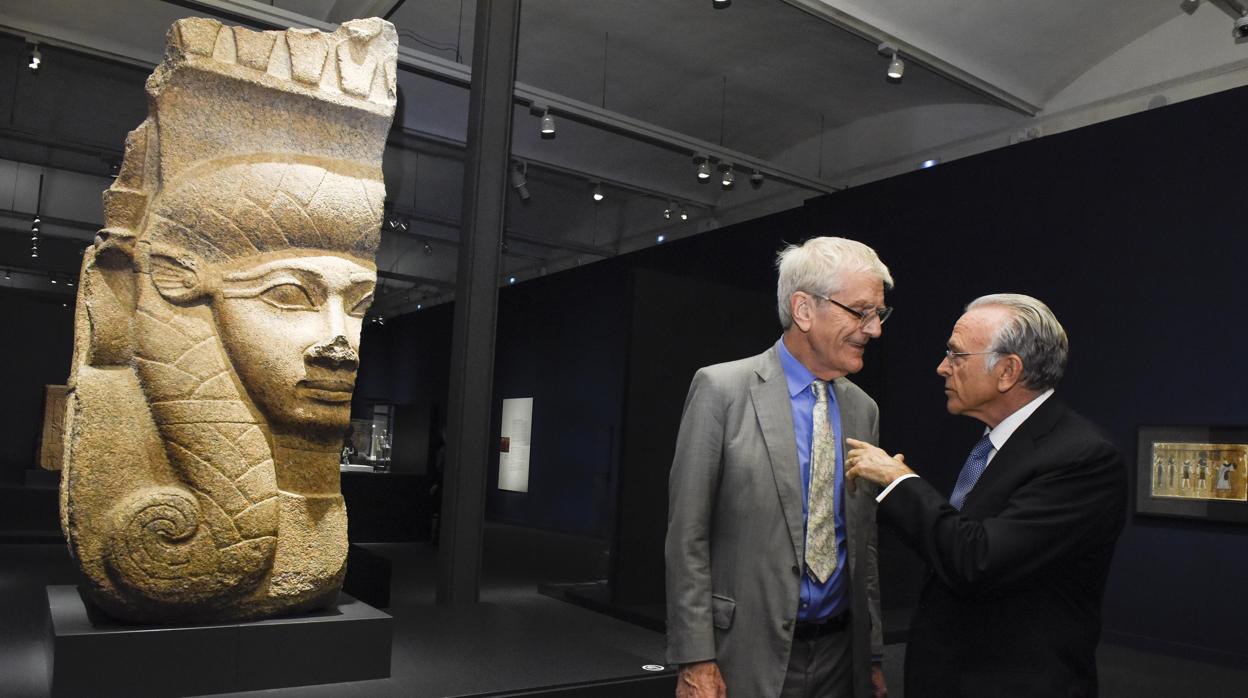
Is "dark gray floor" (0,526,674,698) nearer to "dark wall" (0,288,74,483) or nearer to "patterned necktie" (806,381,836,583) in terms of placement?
"dark wall" (0,288,74,483)

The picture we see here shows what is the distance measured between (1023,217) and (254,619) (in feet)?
21.0

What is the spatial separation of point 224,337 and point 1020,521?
2.80 meters

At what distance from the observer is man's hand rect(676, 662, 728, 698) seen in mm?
2123

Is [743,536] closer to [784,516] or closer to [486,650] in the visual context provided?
[784,516]

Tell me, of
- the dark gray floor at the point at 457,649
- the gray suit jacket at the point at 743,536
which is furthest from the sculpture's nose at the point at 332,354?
the gray suit jacket at the point at 743,536

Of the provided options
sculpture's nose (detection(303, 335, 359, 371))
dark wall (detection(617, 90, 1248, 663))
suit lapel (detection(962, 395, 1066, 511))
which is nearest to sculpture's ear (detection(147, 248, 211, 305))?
sculpture's nose (detection(303, 335, 359, 371))

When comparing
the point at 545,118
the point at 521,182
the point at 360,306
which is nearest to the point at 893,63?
the point at 545,118

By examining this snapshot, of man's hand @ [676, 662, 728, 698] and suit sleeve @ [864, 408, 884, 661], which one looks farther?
suit sleeve @ [864, 408, 884, 661]

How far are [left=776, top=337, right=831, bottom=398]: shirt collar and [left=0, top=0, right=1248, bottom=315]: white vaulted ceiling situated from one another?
16.9 feet

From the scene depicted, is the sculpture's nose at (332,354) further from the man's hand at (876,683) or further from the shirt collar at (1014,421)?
the shirt collar at (1014,421)

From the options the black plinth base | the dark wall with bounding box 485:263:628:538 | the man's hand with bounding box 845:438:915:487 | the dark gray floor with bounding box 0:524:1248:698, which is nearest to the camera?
the man's hand with bounding box 845:438:915:487

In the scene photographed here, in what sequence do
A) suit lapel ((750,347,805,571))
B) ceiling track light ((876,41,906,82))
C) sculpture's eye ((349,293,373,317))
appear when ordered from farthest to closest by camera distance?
1. ceiling track light ((876,41,906,82))
2. sculpture's eye ((349,293,373,317))
3. suit lapel ((750,347,805,571))

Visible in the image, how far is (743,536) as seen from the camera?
7.30ft

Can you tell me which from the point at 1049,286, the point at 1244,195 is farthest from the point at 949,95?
the point at 1244,195
